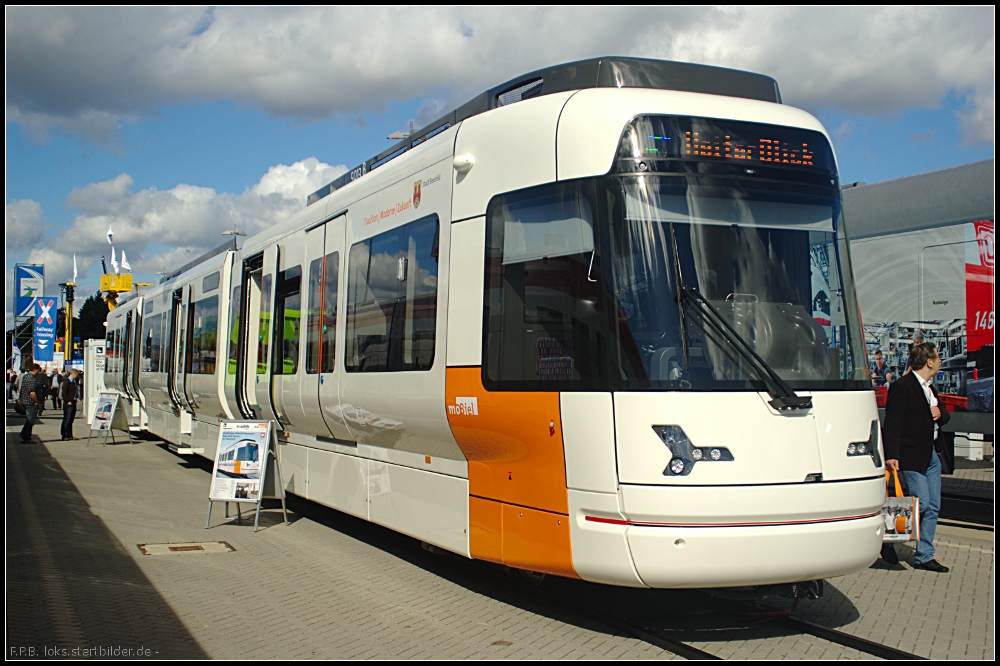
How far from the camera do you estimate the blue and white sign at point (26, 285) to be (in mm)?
26812

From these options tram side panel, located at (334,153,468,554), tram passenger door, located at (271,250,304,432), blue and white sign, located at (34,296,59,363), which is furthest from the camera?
blue and white sign, located at (34,296,59,363)

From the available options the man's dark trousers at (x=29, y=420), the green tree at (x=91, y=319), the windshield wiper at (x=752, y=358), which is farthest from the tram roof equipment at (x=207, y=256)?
the green tree at (x=91, y=319)

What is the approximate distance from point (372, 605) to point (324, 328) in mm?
3180

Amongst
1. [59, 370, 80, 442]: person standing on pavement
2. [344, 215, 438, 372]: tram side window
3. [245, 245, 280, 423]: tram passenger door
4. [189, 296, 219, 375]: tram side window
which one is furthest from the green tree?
[344, 215, 438, 372]: tram side window

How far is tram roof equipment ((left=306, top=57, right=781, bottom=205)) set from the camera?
6.09 m

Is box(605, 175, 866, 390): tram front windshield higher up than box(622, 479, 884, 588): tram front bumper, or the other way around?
box(605, 175, 866, 390): tram front windshield

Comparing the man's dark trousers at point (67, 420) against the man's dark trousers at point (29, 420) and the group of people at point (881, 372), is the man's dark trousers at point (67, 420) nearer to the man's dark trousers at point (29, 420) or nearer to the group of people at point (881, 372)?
the man's dark trousers at point (29, 420)

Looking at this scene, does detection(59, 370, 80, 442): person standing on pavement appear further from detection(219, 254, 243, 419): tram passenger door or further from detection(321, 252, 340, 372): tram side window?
detection(321, 252, 340, 372): tram side window

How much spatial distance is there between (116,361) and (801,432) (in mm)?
23513

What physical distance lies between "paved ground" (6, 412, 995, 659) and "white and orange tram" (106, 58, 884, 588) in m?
0.51

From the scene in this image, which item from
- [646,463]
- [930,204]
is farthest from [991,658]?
[930,204]

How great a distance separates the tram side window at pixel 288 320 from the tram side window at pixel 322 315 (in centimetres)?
40

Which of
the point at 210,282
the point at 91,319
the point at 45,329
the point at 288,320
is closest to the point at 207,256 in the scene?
the point at 210,282

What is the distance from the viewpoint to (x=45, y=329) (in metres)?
31.4
